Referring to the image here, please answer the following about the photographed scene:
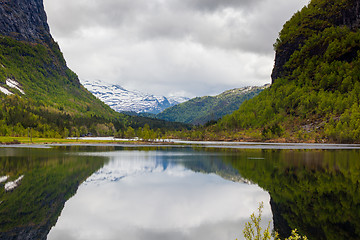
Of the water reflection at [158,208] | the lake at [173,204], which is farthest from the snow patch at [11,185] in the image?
the water reflection at [158,208]

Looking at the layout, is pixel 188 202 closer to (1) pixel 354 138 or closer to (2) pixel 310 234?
(2) pixel 310 234

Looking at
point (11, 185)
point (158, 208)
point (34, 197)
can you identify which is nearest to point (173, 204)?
point (158, 208)

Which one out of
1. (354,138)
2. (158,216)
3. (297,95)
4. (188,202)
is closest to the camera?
(158,216)

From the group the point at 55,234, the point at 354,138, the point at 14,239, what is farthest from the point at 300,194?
the point at 354,138

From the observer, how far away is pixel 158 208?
3062 centimetres

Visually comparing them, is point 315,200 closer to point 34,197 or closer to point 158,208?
point 158,208

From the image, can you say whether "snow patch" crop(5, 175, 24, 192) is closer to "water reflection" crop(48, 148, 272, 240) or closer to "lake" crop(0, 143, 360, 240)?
"lake" crop(0, 143, 360, 240)

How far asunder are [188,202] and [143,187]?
10.5 metres

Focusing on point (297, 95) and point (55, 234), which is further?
point (297, 95)

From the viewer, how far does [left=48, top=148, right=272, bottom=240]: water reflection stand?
23.5 meters

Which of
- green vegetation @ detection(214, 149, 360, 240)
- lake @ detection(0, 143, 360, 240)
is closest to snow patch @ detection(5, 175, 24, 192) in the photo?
lake @ detection(0, 143, 360, 240)

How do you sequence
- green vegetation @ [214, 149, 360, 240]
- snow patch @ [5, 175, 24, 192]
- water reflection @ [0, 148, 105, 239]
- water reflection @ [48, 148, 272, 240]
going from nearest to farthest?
green vegetation @ [214, 149, 360, 240] → water reflection @ [0, 148, 105, 239] → water reflection @ [48, 148, 272, 240] → snow patch @ [5, 175, 24, 192]

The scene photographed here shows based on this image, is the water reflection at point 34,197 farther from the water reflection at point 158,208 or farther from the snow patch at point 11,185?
the water reflection at point 158,208

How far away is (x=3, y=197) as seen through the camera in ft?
104
